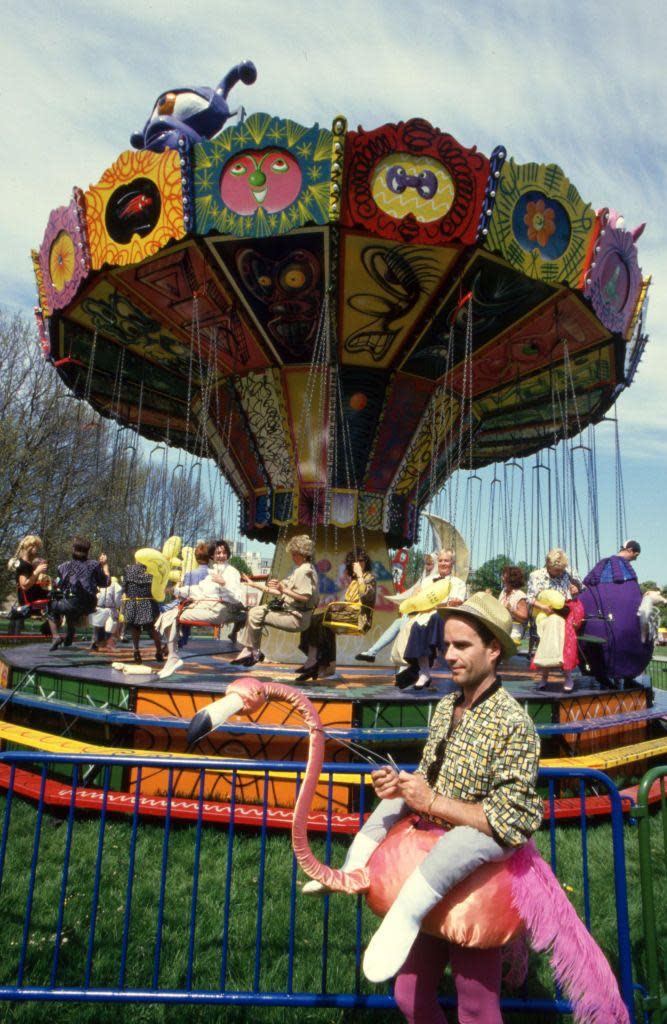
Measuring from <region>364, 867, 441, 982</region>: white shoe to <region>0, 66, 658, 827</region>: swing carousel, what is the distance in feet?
12.3

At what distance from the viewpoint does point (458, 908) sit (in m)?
2.05

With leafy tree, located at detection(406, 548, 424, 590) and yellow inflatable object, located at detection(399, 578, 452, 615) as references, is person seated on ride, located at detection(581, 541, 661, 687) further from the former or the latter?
leafy tree, located at detection(406, 548, 424, 590)

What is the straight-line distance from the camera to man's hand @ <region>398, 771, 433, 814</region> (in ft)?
6.97

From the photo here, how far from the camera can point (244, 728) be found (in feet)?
19.0

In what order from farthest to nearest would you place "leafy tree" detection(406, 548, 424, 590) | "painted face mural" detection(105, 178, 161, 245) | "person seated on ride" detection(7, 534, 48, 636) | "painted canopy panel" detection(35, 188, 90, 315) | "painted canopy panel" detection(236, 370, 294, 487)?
"leafy tree" detection(406, 548, 424, 590) → "painted canopy panel" detection(236, 370, 294, 487) → "person seated on ride" detection(7, 534, 48, 636) → "painted canopy panel" detection(35, 188, 90, 315) → "painted face mural" detection(105, 178, 161, 245)

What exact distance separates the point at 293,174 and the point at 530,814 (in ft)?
26.0

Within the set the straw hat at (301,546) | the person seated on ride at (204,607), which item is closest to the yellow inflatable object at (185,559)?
the person seated on ride at (204,607)

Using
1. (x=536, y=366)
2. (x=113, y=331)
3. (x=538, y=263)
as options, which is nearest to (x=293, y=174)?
(x=538, y=263)

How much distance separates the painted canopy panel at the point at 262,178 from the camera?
8078 millimetres

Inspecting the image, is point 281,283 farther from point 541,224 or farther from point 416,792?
point 416,792

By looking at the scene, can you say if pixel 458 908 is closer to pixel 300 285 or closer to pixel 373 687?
pixel 373 687

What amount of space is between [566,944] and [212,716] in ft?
4.16

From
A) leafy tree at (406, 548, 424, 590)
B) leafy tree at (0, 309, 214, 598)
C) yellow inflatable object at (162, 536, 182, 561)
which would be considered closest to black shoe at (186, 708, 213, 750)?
yellow inflatable object at (162, 536, 182, 561)

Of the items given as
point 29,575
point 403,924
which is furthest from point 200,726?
point 29,575
